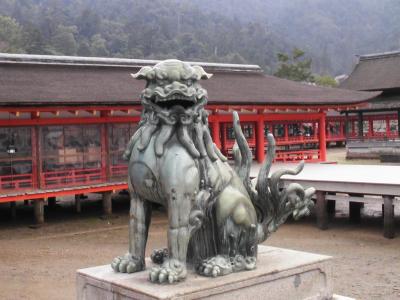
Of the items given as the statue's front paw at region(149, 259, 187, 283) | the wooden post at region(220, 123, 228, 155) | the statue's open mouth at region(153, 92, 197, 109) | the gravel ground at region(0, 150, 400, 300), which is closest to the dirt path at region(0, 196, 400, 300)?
the gravel ground at region(0, 150, 400, 300)

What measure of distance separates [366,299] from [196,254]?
12.4ft

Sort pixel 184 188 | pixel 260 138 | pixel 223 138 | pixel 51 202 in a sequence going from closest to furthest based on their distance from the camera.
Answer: pixel 184 188 → pixel 51 202 → pixel 260 138 → pixel 223 138

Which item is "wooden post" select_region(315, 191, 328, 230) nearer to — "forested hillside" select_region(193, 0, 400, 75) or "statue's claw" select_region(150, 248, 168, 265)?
"statue's claw" select_region(150, 248, 168, 265)

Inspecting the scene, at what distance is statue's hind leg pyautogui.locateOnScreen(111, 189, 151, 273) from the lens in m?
5.44

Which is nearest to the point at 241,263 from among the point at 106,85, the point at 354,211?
the point at 354,211

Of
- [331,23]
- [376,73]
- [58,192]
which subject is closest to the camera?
[58,192]

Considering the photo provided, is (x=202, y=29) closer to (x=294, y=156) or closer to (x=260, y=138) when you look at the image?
(x=294, y=156)

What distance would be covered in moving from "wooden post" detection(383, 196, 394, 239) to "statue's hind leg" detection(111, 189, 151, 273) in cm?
832

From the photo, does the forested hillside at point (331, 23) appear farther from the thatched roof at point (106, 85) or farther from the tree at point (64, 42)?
the thatched roof at point (106, 85)

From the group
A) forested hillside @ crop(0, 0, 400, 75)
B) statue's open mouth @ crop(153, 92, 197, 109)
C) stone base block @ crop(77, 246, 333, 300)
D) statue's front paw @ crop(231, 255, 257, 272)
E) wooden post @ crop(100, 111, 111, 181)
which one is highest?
forested hillside @ crop(0, 0, 400, 75)

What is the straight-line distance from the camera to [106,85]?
664 inches

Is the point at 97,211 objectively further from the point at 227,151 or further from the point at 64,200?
the point at 227,151

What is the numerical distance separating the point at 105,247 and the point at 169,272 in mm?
7351

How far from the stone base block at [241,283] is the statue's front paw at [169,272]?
6 cm
